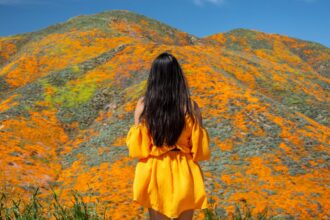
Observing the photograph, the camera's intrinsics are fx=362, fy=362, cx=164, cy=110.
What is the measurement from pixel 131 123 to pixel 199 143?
12.8 m

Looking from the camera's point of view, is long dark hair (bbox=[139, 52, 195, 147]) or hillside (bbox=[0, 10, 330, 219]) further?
hillside (bbox=[0, 10, 330, 219])

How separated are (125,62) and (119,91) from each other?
13.3 ft

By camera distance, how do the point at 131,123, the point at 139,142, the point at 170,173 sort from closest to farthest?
the point at 170,173
the point at 139,142
the point at 131,123

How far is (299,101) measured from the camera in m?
24.0

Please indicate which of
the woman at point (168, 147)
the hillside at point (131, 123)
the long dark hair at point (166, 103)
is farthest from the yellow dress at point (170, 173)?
the hillside at point (131, 123)

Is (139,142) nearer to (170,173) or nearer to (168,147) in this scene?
(168,147)

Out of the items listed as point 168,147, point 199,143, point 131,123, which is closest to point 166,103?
point 168,147

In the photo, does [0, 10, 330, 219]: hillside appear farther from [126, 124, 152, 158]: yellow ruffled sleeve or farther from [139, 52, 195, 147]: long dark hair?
[139, 52, 195, 147]: long dark hair

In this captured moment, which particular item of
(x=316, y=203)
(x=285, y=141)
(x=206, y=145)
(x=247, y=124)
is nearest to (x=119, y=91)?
(x=247, y=124)

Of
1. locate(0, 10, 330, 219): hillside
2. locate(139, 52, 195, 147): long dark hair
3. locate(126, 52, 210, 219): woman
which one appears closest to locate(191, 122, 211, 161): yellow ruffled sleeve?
locate(126, 52, 210, 219): woman

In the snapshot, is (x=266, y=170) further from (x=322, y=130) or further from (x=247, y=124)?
(x=322, y=130)

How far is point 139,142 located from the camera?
18.4ft

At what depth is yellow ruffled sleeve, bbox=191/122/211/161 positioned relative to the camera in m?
5.62

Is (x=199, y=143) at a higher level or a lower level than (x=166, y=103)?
lower
